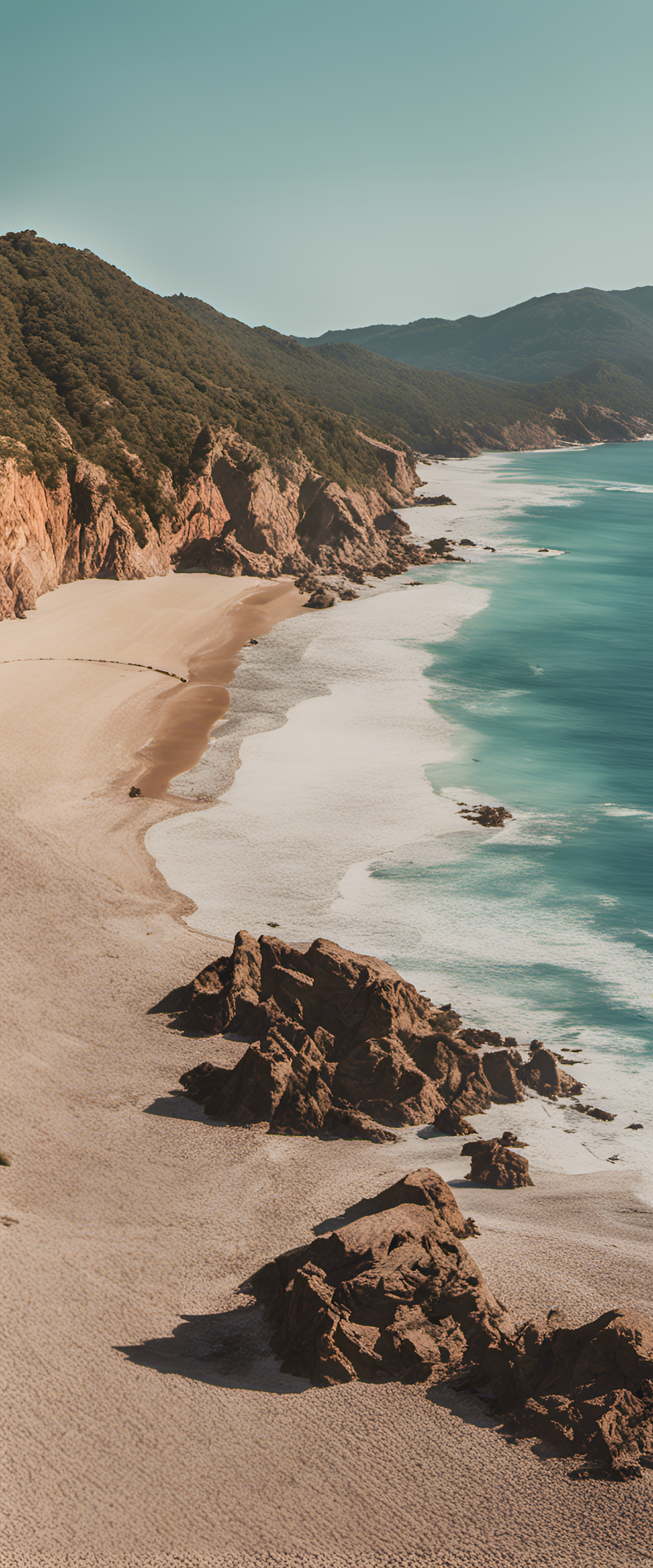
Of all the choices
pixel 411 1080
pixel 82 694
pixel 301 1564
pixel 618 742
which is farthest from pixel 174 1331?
pixel 618 742

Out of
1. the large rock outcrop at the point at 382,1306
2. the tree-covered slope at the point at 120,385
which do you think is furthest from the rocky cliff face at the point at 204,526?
the large rock outcrop at the point at 382,1306

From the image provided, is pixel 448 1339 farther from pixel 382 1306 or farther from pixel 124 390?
pixel 124 390

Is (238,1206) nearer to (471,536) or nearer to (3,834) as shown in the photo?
(3,834)

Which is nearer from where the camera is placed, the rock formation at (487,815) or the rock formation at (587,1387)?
the rock formation at (587,1387)

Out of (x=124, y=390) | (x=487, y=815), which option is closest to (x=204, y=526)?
(x=124, y=390)

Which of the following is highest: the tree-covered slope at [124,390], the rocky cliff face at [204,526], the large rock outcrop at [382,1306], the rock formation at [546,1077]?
the tree-covered slope at [124,390]

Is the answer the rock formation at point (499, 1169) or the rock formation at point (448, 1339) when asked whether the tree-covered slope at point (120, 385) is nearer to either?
the rock formation at point (499, 1169)
